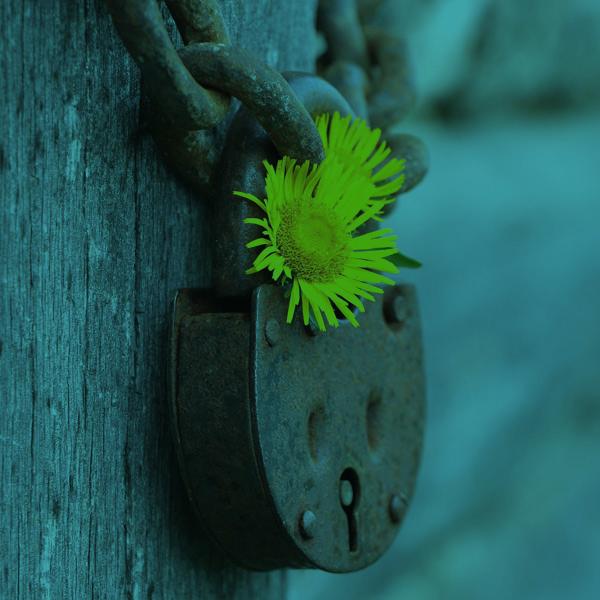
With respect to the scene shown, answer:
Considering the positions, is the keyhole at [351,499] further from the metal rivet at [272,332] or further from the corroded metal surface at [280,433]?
the metal rivet at [272,332]

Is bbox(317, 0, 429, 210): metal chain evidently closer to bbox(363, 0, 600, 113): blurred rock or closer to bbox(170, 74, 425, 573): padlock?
bbox(170, 74, 425, 573): padlock

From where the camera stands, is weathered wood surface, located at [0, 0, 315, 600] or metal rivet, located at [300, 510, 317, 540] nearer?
weathered wood surface, located at [0, 0, 315, 600]

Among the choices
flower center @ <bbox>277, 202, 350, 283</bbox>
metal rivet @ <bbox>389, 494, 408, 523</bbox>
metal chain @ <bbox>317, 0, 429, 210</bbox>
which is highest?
metal chain @ <bbox>317, 0, 429, 210</bbox>

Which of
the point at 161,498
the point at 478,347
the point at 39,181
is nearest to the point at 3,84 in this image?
the point at 39,181

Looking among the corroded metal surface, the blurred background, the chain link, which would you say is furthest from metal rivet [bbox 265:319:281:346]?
the blurred background

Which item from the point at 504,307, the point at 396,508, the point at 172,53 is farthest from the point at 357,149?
the point at 504,307

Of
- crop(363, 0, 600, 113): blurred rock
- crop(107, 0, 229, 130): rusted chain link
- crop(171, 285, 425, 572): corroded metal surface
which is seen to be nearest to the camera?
crop(107, 0, 229, 130): rusted chain link
